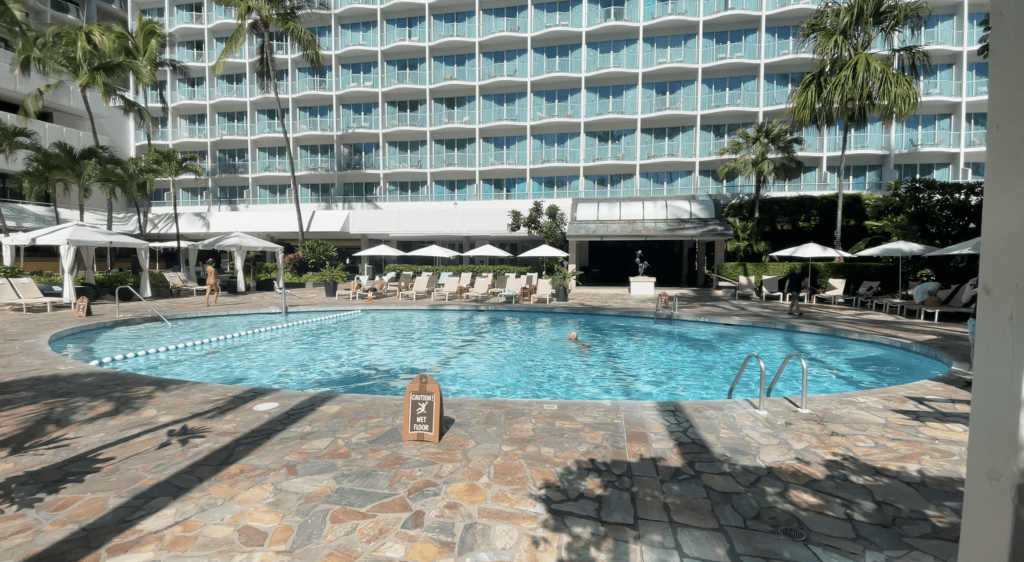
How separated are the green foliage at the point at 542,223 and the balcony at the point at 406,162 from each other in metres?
9.99

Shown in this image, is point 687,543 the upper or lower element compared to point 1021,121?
lower

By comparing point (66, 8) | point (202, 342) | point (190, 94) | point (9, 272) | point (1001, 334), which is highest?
point (66, 8)

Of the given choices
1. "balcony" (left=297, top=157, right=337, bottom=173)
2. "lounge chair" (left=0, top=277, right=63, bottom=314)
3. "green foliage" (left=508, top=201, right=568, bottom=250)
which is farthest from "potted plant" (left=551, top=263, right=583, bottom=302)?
"balcony" (left=297, top=157, right=337, bottom=173)

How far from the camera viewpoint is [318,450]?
4.37m

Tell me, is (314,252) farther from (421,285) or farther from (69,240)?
(69,240)

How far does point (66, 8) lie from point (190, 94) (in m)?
9.08

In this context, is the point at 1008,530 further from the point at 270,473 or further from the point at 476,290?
the point at 476,290

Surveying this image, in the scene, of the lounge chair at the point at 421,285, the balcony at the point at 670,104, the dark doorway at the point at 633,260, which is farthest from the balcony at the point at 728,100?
the lounge chair at the point at 421,285

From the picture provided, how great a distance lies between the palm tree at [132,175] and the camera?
21203mm

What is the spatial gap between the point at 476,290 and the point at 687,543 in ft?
56.2

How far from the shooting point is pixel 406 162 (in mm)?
33625

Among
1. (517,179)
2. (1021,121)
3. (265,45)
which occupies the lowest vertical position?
(1021,121)

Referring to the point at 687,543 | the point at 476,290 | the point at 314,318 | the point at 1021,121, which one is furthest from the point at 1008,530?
the point at 476,290

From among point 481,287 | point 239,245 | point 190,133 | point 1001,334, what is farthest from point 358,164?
point 1001,334
